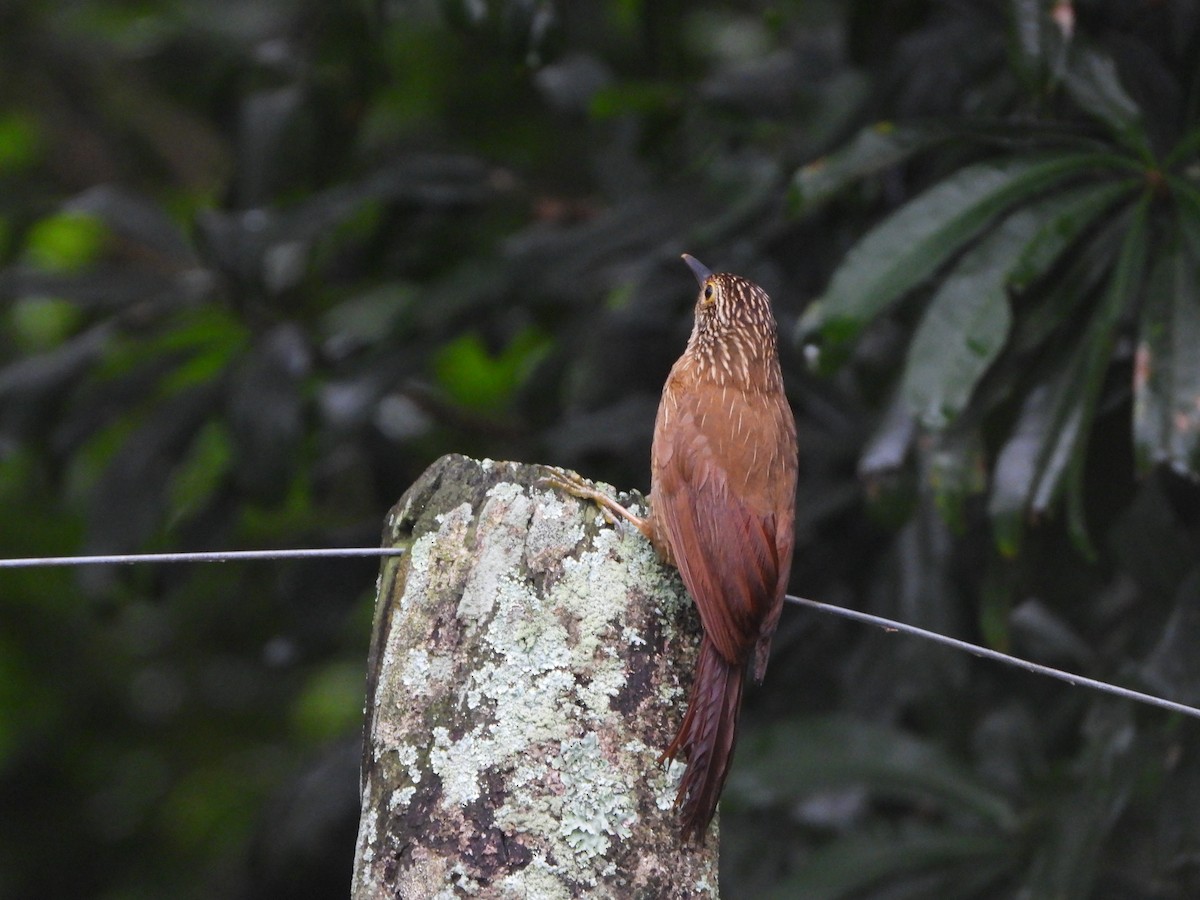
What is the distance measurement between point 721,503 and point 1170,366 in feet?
3.14

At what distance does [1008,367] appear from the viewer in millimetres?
2967

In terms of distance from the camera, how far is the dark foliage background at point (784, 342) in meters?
2.88

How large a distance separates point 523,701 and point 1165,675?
5.63 feet

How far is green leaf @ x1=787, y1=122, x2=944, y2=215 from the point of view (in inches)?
117

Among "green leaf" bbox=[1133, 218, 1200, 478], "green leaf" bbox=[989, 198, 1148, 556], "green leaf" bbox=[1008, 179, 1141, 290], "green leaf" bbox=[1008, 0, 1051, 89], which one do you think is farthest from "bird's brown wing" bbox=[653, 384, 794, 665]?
"green leaf" bbox=[1008, 0, 1051, 89]

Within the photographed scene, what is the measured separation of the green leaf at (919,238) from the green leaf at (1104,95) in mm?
72

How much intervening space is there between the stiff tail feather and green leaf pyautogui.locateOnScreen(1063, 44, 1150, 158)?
1.59 meters

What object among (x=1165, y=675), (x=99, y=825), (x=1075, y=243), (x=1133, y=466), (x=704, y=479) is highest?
(x=1075, y=243)

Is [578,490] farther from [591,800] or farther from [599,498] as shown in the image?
[591,800]

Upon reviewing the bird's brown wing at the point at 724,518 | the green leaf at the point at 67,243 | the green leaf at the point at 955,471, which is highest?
the bird's brown wing at the point at 724,518

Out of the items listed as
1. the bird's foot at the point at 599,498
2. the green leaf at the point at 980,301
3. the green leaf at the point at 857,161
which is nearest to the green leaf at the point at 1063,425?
the green leaf at the point at 980,301

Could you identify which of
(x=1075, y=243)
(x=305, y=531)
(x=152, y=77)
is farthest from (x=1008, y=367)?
(x=152, y=77)

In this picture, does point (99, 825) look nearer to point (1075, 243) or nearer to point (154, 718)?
point (154, 718)

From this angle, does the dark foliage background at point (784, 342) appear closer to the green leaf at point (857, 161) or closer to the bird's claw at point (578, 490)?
the green leaf at point (857, 161)
